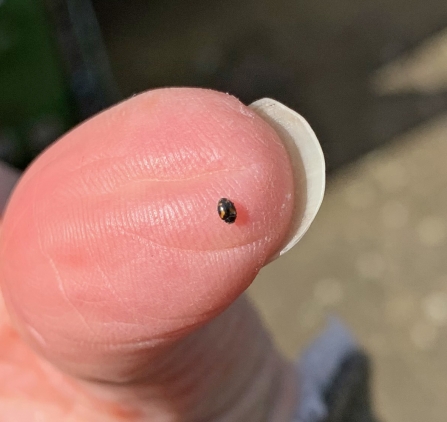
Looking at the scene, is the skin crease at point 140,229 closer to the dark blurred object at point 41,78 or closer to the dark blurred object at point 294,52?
the dark blurred object at point 41,78

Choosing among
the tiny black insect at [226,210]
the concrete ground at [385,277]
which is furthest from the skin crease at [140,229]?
the concrete ground at [385,277]

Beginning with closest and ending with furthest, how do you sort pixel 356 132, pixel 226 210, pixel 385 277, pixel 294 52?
pixel 226 210 → pixel 385 277 → pixel 356 132 → pixel 294 52

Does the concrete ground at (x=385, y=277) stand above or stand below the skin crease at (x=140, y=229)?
below

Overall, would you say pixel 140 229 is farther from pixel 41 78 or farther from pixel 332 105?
pixel 332 105

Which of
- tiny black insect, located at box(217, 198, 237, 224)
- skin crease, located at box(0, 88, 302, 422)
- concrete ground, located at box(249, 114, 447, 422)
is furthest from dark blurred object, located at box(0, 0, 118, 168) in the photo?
tiny black insect, located at box(217, 198, 237, 224)

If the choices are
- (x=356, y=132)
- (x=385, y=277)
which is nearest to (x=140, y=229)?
(x=385, y=277)

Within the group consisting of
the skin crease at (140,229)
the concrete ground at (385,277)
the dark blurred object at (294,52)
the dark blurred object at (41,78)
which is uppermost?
the skin crease at (140,229)

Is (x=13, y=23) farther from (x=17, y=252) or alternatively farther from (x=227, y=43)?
(x=17, y=252)
